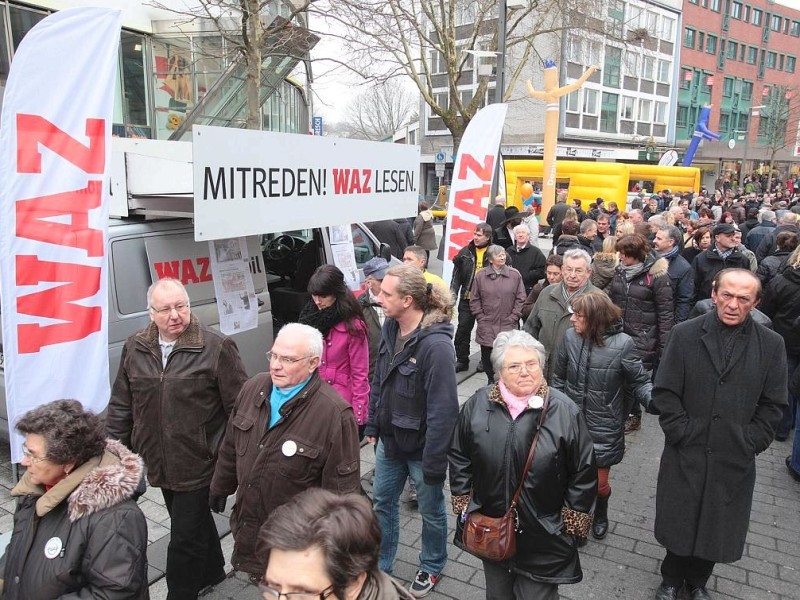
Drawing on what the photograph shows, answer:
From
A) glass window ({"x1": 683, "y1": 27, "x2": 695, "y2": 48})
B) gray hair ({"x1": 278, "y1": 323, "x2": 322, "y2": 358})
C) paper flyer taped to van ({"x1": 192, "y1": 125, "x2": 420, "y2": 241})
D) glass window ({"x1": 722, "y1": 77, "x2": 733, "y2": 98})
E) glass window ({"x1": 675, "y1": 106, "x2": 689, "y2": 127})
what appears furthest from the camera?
glass window ({"x1": 722, "y1": 77, "x2": 733, "y2": 98})

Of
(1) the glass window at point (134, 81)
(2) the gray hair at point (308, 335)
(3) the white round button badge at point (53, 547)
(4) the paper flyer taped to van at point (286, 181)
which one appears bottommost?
(3) the white round button badge at point (53, 547)

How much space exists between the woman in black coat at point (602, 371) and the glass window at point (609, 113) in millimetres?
41870

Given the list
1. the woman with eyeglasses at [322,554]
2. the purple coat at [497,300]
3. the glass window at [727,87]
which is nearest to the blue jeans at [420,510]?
the woman with eyeglasses at [322,554]

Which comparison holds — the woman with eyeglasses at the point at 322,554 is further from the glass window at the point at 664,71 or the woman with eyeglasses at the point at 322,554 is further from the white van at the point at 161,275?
the glass window at the point at 664,71

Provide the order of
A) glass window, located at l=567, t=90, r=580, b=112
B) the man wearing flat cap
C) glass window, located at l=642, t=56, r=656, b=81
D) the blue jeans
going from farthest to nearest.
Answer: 1. glass window, located at l=642, t=56, r=656, b=81
2. glass window, located at l=567, t=90, r=580, b=112
3. the man wearing flat cap
4. the blue jeans

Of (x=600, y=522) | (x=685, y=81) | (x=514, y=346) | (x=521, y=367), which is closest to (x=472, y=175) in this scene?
(x=600, y=522)

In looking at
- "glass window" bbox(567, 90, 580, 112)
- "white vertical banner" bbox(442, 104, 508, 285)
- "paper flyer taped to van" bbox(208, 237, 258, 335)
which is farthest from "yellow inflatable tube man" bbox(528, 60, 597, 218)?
"glass window" bbox(567, 90, 580, 112)

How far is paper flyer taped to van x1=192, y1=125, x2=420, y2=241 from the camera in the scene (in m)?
3.82

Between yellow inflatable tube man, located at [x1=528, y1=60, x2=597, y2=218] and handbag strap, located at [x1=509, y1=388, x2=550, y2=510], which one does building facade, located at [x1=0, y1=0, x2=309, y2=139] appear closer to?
yellow inflatable tube man, located at [x1=528, y1=60, x2=597, y2=218]

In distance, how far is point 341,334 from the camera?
158 inches

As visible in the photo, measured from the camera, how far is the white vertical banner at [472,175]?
6832 millimetres

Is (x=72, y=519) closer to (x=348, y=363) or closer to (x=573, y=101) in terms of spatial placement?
(x=348, y=363)

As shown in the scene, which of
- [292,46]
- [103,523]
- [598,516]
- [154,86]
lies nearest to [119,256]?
[103,523]

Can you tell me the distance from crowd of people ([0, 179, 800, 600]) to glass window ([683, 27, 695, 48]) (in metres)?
52.0
